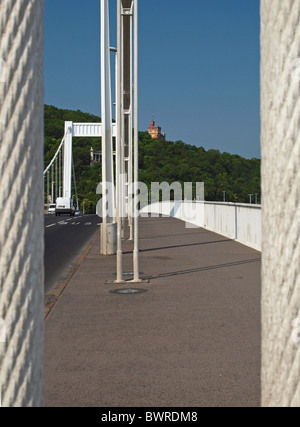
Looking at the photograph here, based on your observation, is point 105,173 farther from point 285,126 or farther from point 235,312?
point 285,126

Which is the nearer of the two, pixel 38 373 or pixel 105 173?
pixel 38 373

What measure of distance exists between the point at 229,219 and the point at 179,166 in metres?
49.1

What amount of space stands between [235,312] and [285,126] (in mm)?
5064

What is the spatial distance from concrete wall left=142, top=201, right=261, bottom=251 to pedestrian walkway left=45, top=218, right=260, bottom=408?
446 cm

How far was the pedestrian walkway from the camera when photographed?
3424 mm

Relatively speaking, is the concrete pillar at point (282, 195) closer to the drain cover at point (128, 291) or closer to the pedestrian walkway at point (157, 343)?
the pedestrian walkway at point (157, 343)

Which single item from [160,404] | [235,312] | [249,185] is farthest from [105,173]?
[249,185]

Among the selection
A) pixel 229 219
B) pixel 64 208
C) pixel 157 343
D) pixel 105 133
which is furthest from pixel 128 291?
pixel 64 208

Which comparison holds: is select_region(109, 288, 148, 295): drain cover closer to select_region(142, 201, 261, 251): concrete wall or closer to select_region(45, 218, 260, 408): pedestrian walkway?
select_region(45, 218, 260, 408): pedestrian walkway

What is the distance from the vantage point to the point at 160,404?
321 cm

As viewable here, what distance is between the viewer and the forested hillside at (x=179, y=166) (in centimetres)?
5934

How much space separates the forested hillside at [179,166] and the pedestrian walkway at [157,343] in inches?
1761

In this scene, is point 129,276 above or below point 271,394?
below

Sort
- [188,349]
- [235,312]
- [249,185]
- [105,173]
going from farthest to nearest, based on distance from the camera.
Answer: [249,185] < [105,173] < [235,312] < [188,349]
